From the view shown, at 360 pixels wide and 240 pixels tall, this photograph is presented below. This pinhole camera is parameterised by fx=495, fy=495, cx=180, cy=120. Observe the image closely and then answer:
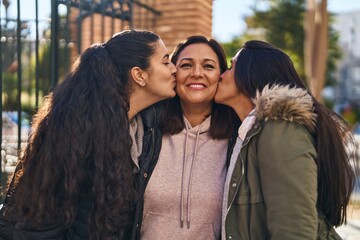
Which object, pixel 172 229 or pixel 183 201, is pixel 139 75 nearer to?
pixel 183 201

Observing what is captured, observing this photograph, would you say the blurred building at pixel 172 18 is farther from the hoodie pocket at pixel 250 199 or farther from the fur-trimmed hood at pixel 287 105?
the hoodie pocket at pixel 250 199

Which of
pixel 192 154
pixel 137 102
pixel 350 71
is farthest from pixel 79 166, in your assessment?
pixel 350 71

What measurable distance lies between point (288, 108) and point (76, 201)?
104cm

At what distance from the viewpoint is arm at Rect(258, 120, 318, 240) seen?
2.00 meters

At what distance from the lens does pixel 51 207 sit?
221 cm

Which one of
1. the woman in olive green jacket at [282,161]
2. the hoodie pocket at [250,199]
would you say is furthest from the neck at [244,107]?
the hoodie pocket at [250,199]

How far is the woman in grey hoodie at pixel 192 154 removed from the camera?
255cm

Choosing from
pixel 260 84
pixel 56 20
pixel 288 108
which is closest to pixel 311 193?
pixel 288 108

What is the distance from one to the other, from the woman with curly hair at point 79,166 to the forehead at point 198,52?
55 centimetres

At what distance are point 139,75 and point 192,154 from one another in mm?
524

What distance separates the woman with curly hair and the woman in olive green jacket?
0.53m

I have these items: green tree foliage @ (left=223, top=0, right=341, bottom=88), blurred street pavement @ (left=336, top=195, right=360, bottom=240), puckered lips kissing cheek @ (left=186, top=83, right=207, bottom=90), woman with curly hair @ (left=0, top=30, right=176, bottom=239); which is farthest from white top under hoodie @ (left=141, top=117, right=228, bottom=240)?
green tree foliage @ (left=223, top=0, right=341, bottom=88)

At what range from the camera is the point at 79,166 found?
2227mm

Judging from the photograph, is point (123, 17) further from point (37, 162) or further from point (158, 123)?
point (37, 162)
